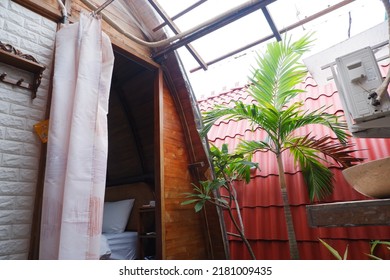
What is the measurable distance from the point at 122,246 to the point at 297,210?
227 centimetres

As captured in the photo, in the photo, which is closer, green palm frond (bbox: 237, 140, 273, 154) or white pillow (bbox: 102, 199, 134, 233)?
green palm frond (bbox: 237, 140, 273, 154)

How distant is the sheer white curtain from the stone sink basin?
3.84 ft

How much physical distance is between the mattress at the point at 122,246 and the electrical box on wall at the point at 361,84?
3.10 m

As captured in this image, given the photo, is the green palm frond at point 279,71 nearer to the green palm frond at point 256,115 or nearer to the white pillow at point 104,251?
the green palm frond at point 256,115

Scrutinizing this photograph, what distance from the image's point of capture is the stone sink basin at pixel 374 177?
80 centimetres

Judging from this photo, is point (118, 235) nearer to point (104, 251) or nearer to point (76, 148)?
point (104, 251)

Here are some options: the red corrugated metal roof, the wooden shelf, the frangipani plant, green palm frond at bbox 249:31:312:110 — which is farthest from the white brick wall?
the red corrugated metal roof

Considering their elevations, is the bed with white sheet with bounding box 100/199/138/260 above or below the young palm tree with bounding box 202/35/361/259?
below

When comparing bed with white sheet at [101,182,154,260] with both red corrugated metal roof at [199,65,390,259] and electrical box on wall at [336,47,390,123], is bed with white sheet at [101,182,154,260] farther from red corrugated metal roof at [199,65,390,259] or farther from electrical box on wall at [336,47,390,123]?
electrical box on wall at [336,47,390,123]

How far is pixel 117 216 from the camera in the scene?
3.84 metres

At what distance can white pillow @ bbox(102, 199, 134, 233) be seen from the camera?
12.3 ft

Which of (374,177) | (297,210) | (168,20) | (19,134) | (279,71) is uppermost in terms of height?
(168,20)

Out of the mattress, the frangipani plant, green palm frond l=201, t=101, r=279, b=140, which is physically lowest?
the mattress

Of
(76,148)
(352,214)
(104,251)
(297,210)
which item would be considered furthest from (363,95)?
(104,251)
